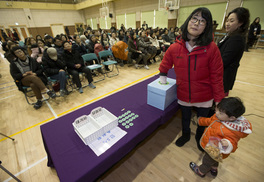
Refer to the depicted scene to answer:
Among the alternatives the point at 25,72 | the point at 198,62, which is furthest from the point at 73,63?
the point at 198,62

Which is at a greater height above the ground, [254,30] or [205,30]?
[205,30]

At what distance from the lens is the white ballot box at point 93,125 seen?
3.95ft

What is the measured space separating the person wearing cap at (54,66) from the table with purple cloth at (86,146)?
6.38 ft

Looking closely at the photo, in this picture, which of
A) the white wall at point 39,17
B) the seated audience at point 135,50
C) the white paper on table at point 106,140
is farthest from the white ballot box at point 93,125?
the white wall at point 39,17

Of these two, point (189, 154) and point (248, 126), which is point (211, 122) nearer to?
point (248, 126)

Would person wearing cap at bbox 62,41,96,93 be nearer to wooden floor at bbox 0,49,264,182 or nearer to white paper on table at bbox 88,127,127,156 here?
wooden floor at bbox 0,49,264,182

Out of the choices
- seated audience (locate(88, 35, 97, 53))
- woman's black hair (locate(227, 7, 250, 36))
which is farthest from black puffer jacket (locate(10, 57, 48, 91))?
woman's black hair (locate(227, 7, 250, 36))

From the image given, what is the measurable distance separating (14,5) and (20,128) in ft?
57.6

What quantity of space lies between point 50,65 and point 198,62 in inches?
134

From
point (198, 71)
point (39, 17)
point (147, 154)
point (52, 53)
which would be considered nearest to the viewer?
point (198, 71)

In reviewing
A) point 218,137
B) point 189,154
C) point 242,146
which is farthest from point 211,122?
point 242,146

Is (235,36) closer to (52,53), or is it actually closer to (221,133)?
(221,133)

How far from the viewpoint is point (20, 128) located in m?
2.37

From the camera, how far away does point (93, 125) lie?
138cm
